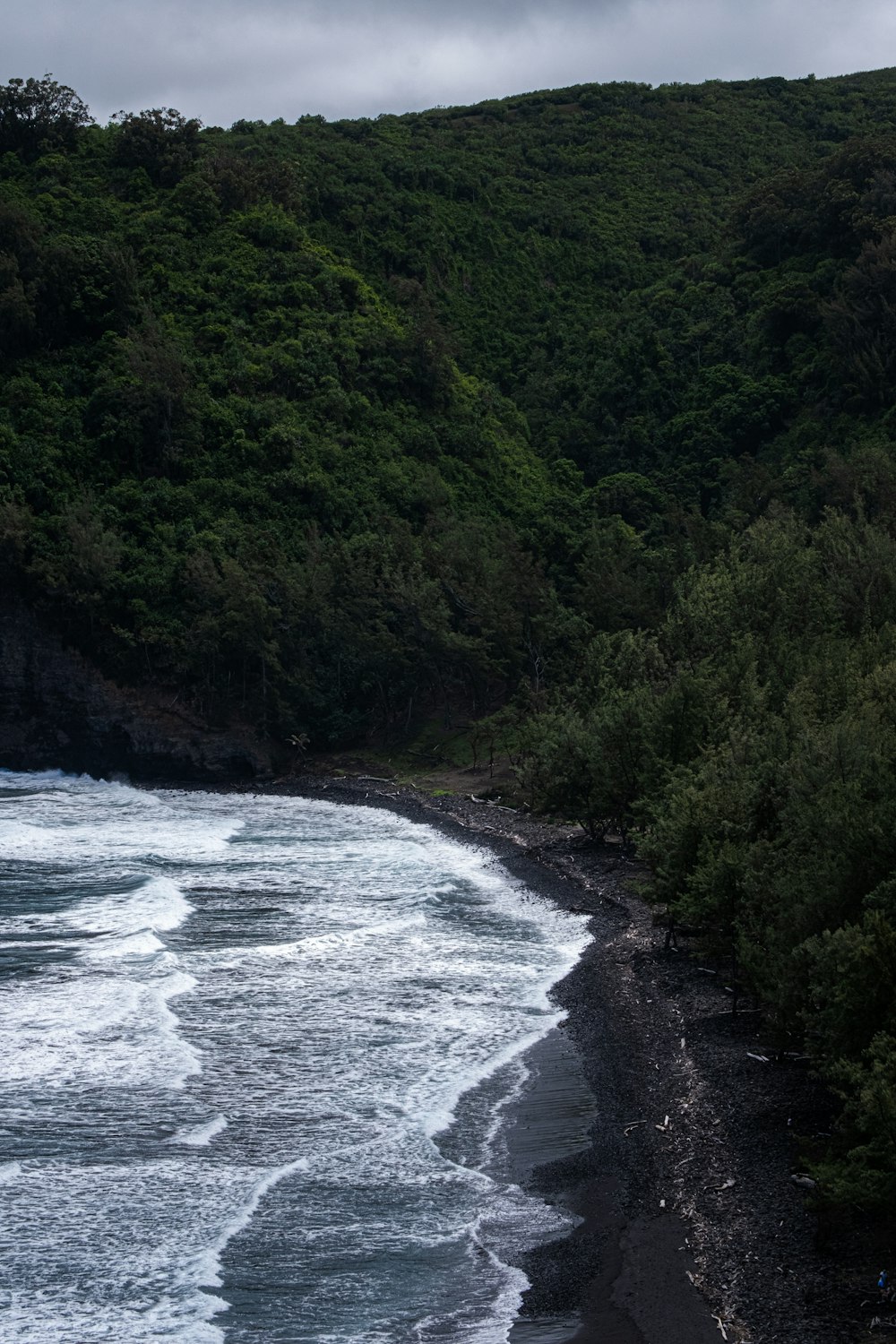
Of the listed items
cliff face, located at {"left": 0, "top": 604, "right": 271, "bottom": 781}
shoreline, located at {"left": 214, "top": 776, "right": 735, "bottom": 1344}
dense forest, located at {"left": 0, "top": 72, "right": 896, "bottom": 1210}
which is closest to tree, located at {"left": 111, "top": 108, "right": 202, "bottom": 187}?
dense forest, located at {"left": 0, "top": 72, "right": 896, "bottom": 1210}

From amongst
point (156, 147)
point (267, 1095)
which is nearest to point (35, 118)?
point (156, 147)

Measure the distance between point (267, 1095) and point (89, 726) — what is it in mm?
50801

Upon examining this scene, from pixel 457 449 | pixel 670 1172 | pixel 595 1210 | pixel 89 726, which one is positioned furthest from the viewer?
pixel 457 449

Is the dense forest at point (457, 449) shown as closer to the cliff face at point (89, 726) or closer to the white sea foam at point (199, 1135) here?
the cliff face at point (89, 726)

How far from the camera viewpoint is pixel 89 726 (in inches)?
2908

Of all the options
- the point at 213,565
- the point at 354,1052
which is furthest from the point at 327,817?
the point at 354,1052

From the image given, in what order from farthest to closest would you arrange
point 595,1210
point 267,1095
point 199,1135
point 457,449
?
point 457,449, point 267,1095, point 199,1135, point 595,1210

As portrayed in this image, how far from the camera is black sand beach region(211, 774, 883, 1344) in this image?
56.1 feet

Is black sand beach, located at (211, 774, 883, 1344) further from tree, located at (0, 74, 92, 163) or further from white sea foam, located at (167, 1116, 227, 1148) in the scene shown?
tree, located at (0, 74, 92, 163)

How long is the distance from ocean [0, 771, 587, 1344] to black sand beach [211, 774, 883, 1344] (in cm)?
70

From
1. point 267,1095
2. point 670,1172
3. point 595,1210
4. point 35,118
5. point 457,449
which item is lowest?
point 267,1095

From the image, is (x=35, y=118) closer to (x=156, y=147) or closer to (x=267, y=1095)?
(x=156, y=147)

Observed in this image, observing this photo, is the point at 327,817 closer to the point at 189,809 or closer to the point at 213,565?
the point at 189,809

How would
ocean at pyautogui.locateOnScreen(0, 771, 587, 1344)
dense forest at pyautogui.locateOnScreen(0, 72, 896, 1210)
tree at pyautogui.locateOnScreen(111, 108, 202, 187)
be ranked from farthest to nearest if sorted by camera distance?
tree at pyautogui.locateOnScreen(111, 108, 202, 187) < dense forest at pyautogui.locateOnScreen(0, 72, 896, 1210) < ocean at pyautogui.locateOnScreen(0, 771, 587, 1344)
